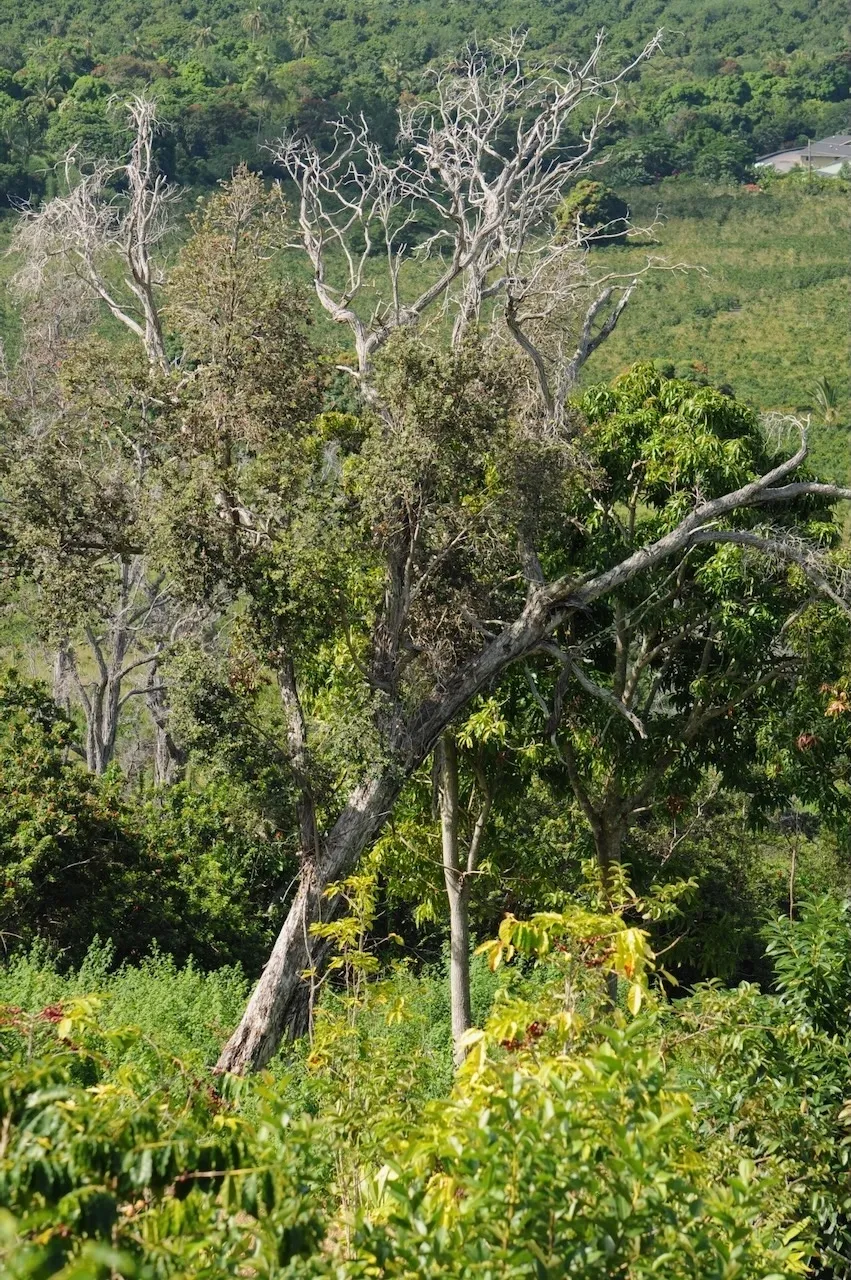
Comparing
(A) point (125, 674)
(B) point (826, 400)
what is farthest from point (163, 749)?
(B) point (826, 400)

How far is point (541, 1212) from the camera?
277 centimetres

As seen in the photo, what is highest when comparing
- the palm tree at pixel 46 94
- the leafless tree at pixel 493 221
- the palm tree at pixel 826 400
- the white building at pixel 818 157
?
the white building at pixel 818 157

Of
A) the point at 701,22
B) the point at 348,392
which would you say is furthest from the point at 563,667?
the point at 701,22

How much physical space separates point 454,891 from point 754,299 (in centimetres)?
4360

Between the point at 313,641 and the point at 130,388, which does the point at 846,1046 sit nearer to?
the point at 313,641

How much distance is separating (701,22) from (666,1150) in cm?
11873

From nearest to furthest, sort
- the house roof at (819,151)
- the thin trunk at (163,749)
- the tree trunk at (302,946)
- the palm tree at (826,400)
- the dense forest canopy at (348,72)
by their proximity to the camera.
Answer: the tree trunk at (302,946)
the thin trunk at (163,749)
the palm tree at (826,400)
the dense forest canopy at (348,72)
the house roof at (819,151)

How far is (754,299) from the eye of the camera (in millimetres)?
49281

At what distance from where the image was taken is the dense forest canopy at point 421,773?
111 inches

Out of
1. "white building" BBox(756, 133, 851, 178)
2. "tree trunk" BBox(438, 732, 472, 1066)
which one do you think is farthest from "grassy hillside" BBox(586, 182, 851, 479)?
"tree trunk" BBox(438, 732, 472, 1066)

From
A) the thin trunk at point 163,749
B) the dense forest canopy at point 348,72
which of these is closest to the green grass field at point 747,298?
the dense forest canopy at point 348,72

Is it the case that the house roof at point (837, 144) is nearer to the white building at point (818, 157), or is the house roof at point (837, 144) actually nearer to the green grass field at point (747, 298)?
the white building at point (818, 157)

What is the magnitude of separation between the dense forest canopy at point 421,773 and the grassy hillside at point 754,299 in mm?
24440

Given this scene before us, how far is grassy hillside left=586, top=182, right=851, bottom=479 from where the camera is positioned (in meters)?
40.5
